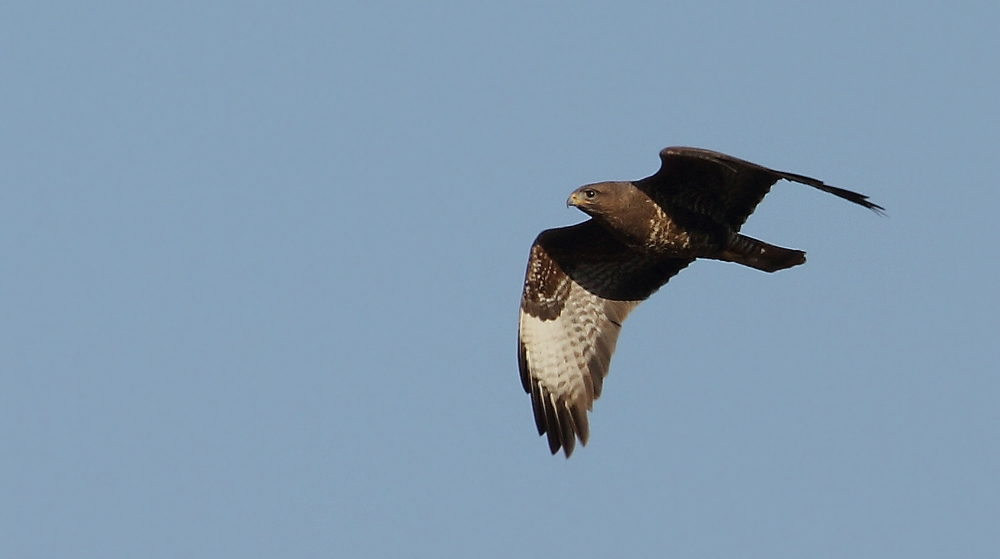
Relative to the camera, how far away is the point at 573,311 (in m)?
13.4

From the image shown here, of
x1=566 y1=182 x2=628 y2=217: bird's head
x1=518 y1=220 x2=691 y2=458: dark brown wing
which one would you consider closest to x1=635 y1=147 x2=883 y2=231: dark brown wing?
x1=566 y1=182 x2=628 y2=217: bird's head

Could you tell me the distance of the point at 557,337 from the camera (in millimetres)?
13383

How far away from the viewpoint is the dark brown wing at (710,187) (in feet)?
39.2

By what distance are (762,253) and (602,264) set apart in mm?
1536

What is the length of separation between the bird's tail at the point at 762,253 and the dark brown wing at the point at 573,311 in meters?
0.94

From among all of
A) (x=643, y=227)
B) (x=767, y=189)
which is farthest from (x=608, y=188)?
(x=767, y=189)

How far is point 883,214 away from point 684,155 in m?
1.78

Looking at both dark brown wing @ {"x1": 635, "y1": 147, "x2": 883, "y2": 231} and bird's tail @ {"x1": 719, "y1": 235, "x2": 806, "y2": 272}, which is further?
bird's tail @ {"x1": 719, "y1": 235, "x2": 806, "y2": 272}

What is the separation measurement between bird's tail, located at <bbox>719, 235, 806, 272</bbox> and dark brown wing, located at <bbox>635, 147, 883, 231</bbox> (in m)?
0.14

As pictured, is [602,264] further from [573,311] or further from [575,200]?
[575,200]

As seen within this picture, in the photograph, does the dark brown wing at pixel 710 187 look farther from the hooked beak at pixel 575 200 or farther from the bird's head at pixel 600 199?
the hooked beak at pixel 575 200

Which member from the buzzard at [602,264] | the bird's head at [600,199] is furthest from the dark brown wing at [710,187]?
the bird's head at [600,199]

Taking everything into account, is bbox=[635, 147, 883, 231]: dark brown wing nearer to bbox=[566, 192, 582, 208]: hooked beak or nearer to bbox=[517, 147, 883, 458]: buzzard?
bbox=[517, 147, 883, 458]: buzzard

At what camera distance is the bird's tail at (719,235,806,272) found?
40.4ft
